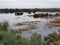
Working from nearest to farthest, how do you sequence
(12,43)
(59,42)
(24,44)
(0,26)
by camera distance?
(12,43) < (24,44) < (59,42) < (0,26)

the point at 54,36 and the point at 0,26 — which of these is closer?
the point at 54,36

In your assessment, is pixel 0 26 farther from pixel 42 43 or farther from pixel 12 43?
pixel 12 43

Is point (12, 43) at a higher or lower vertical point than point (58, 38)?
higher

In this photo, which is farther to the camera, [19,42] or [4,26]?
[4,26]

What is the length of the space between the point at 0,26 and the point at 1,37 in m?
5.26

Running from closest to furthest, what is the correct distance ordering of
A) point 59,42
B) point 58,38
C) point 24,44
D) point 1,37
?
1. point 24,44
2. point 1,37
3. point 59,42
4. point 58,38

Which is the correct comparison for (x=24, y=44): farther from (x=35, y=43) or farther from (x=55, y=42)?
(x=55, y=42)

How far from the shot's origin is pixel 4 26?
17.6 m

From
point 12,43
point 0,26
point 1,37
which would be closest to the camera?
point 12,43

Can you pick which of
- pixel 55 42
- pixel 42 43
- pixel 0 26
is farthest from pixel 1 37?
pixel 0 26

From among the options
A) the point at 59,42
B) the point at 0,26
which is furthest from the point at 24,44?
the point at 0,26

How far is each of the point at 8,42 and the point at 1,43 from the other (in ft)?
1.08

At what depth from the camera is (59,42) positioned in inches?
577

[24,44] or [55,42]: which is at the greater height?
[24,44]
